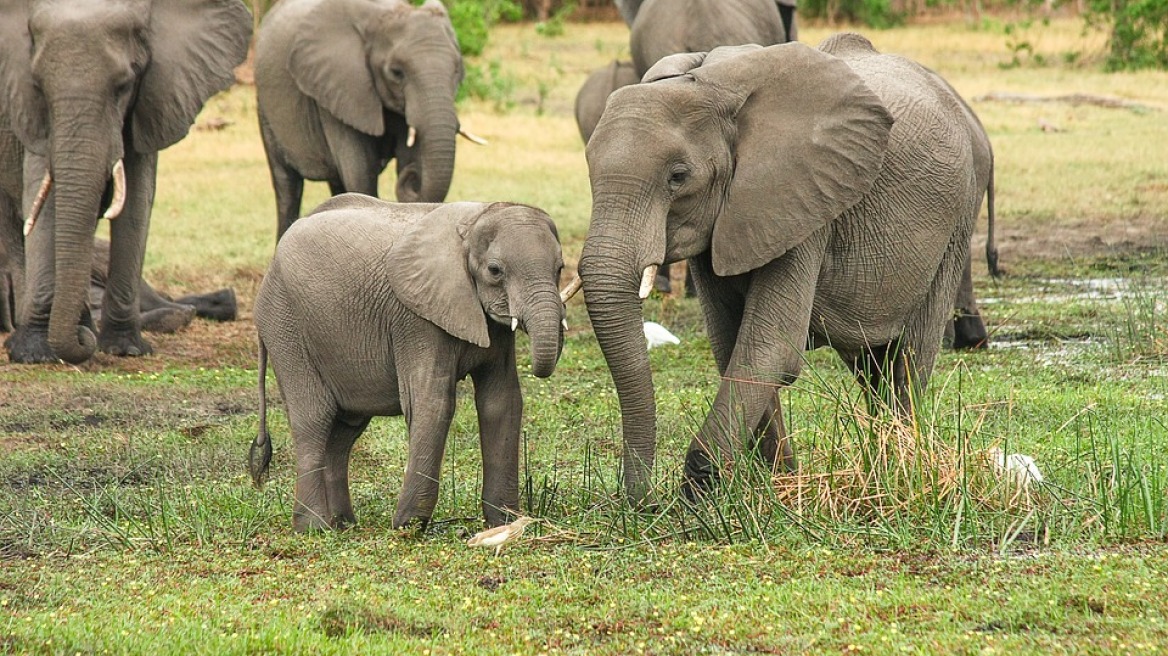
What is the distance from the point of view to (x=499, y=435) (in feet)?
21.1

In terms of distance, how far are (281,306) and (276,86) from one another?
19.2ft

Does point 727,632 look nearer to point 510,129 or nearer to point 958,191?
point 958,191

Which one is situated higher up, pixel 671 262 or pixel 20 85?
pixel 20 85

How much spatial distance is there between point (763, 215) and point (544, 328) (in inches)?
36.8

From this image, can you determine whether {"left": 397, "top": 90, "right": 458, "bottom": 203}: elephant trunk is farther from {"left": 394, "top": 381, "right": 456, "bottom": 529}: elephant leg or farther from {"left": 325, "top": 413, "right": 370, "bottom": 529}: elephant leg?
{"left": 394, "top": 381, "right": 456, "bottom": 529}: elephant leg

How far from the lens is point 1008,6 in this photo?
3891 centimetres

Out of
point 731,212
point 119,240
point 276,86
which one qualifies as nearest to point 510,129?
point 276,86

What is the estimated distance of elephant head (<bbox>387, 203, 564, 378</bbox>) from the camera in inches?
236

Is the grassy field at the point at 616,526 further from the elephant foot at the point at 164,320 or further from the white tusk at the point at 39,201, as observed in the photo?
the white tusk at the point at 39,201

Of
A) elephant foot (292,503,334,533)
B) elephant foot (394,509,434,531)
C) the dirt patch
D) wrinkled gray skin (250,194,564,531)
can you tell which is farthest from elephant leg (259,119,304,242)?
elephant foot (394,509,434,531)

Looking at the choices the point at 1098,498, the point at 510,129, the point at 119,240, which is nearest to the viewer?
the point at 1098,498

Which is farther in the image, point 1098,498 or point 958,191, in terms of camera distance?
point 958,191

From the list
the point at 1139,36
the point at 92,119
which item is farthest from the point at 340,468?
the point at 1139,36

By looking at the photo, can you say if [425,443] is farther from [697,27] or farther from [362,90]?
[697,27]
